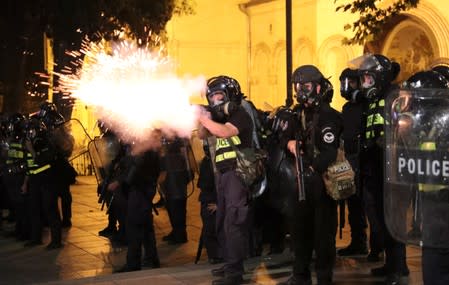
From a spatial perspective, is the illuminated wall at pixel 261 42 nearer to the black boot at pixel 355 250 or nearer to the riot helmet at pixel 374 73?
the black boot at pixel 355 250

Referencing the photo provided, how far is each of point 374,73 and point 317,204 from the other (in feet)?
4.98

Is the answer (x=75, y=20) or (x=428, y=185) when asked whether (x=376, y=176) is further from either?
(x=75, y=20)

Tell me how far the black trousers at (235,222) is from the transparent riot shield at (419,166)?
6.84 ft

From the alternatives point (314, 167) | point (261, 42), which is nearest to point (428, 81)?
point (314, 167)

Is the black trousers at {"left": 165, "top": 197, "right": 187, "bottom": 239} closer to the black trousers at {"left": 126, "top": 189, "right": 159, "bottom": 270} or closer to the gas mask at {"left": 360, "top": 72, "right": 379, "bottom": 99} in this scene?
the black trousers at {"left": 126, "top": 189, "right": 159, "bottom": 270}

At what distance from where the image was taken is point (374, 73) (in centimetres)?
656

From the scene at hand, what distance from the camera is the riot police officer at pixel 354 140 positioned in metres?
7.04

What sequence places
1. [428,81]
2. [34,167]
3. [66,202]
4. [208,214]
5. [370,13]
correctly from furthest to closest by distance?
[370,13]
[66,202]
[34,167]
[208,214]
[428,81]

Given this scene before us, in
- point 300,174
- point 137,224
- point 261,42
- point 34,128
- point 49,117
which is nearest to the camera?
point 300,174

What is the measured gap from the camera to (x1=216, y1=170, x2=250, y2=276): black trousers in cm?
622

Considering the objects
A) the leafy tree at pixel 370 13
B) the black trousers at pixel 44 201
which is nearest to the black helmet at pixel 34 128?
the black trousers at pixel 44 201

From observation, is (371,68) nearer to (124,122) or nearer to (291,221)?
(291,221)

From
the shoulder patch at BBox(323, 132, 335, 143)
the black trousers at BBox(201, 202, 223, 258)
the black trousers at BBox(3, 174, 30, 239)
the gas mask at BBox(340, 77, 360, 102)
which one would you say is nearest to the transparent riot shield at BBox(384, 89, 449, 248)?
the shoulder patch at BBox(323, 132, 335, 143)

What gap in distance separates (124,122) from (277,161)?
282cm
